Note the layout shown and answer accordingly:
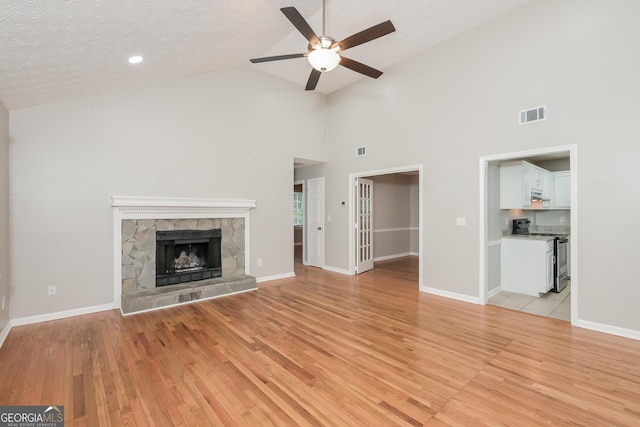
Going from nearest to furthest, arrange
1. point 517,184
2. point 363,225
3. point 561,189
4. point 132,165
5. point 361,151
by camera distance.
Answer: point 132,165 < point 517,184 < point 561,189 < point 361,151 < point 363,225

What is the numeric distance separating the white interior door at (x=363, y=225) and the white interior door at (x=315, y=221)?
0.97 m

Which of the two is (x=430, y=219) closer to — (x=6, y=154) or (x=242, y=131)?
(x=242, y=131)

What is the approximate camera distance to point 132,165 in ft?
14.1

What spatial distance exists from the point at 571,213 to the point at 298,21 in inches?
149

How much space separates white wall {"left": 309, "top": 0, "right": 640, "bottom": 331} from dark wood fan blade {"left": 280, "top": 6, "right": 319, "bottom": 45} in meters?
2.64

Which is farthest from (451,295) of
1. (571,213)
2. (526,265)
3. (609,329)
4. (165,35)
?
(165,35)

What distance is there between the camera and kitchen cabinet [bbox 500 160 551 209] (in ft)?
15.3

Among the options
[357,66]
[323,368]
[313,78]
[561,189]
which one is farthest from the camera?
[561,189]

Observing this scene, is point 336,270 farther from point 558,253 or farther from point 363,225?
point 558,253

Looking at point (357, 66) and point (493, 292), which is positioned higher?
point (357, 66)

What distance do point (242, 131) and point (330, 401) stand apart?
4668 mm

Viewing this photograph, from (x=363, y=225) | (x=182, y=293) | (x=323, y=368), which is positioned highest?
(x=363, y=225)

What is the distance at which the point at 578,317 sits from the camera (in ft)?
11.3

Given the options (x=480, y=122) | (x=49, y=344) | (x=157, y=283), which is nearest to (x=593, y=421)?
(x=480, y=122)
